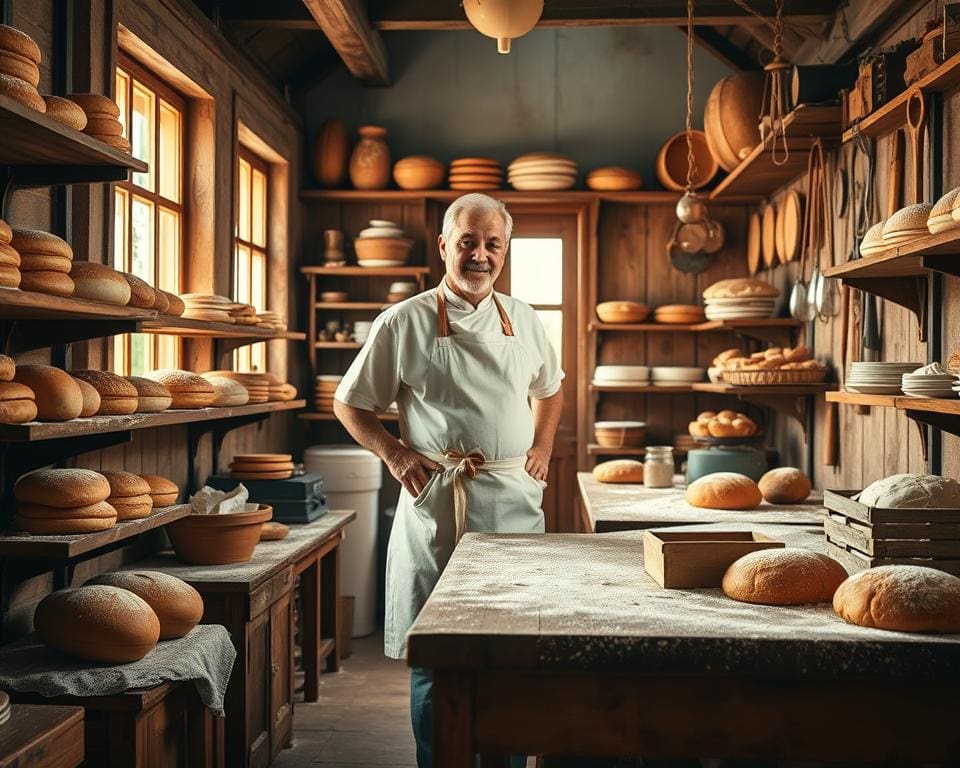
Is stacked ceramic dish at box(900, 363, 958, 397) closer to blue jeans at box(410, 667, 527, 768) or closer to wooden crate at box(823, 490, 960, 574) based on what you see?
wooden crate at box(823, 490, 960, 574)

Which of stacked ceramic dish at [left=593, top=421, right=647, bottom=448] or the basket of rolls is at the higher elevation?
the basket of rolls

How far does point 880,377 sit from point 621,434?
8.27 ft

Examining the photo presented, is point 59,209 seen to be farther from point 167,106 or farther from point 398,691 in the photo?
point 398,691

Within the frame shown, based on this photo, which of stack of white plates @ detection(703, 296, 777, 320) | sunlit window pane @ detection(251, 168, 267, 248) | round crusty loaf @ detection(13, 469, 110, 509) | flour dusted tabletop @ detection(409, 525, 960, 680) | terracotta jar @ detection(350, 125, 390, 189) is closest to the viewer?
flour dusted tabletop @ detection(409, 525, 960, 680)

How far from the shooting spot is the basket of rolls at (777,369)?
3.96 metres

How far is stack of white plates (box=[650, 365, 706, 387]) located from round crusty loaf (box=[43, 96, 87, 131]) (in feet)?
11.6

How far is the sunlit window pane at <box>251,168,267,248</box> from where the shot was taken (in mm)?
5020

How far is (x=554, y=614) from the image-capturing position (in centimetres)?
166

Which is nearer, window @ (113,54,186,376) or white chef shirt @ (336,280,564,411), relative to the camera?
white chef shirt @ (336,280,564,411)

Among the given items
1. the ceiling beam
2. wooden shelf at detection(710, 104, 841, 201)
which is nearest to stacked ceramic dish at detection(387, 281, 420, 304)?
the ceiling beam

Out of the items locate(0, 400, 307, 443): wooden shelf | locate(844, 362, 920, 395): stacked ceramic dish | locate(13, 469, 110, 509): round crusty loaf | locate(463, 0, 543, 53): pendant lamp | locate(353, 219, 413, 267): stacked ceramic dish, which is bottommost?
locate(13, 469, 110, 509): round crusty loaf

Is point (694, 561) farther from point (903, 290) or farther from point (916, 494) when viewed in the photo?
point (903, 290)

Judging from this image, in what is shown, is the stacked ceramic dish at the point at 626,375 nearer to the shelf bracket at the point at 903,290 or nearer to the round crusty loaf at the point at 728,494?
the round crusty loaf at the point at 728,494

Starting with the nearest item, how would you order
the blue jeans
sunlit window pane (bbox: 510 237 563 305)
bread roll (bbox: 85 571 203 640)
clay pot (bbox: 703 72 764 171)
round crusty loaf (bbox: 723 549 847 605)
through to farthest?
round crusty loaf (bbox: 723 549 847 605) < bread roll (bbox: 85 571 203 640) < the blue jeans < clay pot (bbox: 703 72 764 171) < sunlit window pane (bbox: 510 237 563 305)
